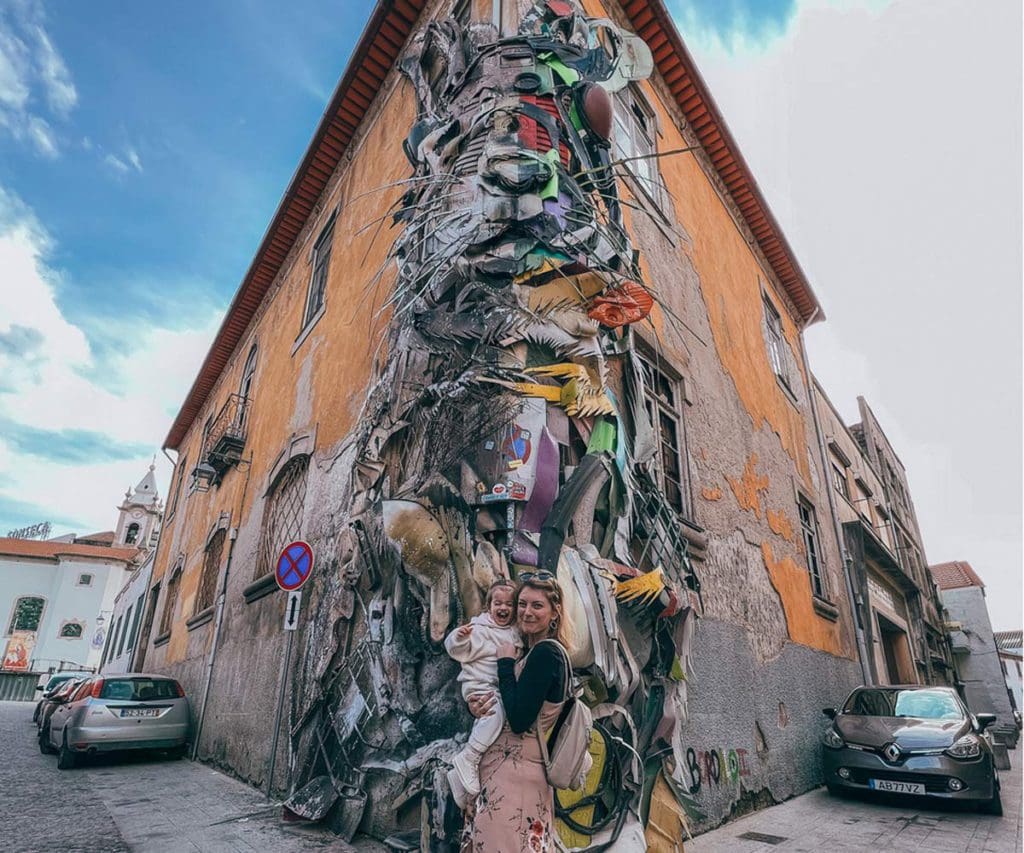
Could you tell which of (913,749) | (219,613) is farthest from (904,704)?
(219,613)

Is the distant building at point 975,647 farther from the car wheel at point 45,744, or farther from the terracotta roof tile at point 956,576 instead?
the car wheel at point 45,744

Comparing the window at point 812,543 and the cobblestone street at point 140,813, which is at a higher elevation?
the window at point 812,543

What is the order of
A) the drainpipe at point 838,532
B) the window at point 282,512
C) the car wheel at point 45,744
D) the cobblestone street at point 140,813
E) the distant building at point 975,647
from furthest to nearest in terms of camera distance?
the distant building at point 975,647, the drainpipe at point 838,532, the car wheel at point 45,744, the window at point 282,512, the cobblestone street at point 140,813

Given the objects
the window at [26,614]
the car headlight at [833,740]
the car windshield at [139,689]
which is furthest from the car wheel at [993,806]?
the window at [26,614]

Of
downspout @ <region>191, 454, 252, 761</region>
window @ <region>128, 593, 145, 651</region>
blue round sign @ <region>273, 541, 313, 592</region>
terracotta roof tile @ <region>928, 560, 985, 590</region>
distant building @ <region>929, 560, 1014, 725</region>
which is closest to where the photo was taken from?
blue round sign @ <region>273, 541, 313, 592</region>

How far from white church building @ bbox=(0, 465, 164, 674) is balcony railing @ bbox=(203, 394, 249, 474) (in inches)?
1387

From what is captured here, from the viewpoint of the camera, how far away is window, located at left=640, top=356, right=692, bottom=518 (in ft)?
21.1

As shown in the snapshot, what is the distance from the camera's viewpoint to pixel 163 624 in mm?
14180

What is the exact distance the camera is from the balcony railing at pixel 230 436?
10.7 metres

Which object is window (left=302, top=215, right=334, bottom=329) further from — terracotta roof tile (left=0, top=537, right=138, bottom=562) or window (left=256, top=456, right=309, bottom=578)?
terracotta roof tile (left=0, top=537, right=138, bottom=562)

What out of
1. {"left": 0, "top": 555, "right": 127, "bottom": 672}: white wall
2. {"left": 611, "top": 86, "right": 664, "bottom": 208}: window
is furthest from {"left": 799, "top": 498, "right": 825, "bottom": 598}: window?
{"left": 0, "top": 555, "right": 127, "bottom": 672}: white wall

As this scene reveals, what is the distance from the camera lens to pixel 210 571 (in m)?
11.0

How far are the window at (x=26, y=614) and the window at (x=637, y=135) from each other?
5113 centimetres

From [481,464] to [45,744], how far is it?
34.5ft
